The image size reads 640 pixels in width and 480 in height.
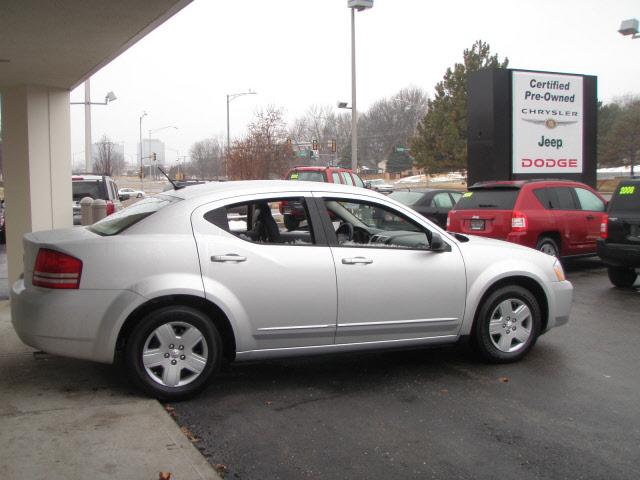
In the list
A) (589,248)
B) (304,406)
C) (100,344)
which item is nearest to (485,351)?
(304,406)

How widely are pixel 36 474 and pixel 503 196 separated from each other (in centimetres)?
904

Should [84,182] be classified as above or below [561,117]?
below

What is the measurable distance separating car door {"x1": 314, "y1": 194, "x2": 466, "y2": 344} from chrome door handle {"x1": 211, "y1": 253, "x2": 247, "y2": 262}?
0.78 meters

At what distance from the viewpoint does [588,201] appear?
11.9m

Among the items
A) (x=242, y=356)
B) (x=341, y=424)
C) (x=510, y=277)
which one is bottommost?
(x=341, y=424)

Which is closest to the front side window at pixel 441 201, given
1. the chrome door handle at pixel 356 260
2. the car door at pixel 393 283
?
the car door at pixel 393 283

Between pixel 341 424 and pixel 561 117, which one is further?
pixel 561 117

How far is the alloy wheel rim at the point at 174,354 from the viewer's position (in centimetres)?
474

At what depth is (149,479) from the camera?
140 inches

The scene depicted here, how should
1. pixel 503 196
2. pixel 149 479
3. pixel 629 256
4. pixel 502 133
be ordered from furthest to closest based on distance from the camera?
pixel 502 133 < pixel 503 196 < pixel 629 256 < pixel 149 479

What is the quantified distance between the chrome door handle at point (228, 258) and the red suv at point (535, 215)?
6.86m

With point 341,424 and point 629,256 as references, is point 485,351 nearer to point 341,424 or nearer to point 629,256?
point 341,424

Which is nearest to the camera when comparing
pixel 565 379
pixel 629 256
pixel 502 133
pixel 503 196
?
pixel 565 379

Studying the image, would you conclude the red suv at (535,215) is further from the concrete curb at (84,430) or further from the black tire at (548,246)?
the concrete curb at (84,430)
